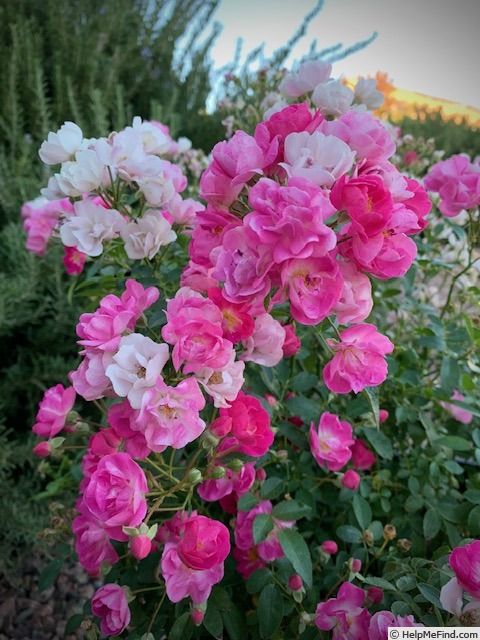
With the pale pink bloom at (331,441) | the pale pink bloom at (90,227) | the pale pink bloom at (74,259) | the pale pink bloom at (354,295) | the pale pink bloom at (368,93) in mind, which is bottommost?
the pale pink bloom at (331,441)

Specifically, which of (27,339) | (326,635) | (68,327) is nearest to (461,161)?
(326,635)

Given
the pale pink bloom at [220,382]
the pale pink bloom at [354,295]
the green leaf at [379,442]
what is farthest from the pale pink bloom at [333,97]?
the green leaf at [379,442]

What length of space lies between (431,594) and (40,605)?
3.56 ft

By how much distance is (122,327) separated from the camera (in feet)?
1.86

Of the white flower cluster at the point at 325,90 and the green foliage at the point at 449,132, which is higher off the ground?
the green foliage at the point at 449,132

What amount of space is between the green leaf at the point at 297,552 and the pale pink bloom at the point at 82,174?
521 millimetres

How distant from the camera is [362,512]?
32.7 inches

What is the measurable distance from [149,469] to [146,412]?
0.19m

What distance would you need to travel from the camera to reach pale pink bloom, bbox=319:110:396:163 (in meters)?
0.56

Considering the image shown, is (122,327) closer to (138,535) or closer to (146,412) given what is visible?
(146,412)

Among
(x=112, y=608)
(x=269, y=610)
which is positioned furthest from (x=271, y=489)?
(x=112, y=608)

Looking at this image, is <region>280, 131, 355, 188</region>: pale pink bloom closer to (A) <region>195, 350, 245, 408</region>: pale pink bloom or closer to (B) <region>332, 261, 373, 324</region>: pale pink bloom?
(B) <region>332, 261, 373, 324</region>: pale pink bloom

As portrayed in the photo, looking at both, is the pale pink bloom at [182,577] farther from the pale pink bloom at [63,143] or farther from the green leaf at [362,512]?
the pale pink bloom at [63,143]

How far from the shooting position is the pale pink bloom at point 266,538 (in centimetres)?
73
